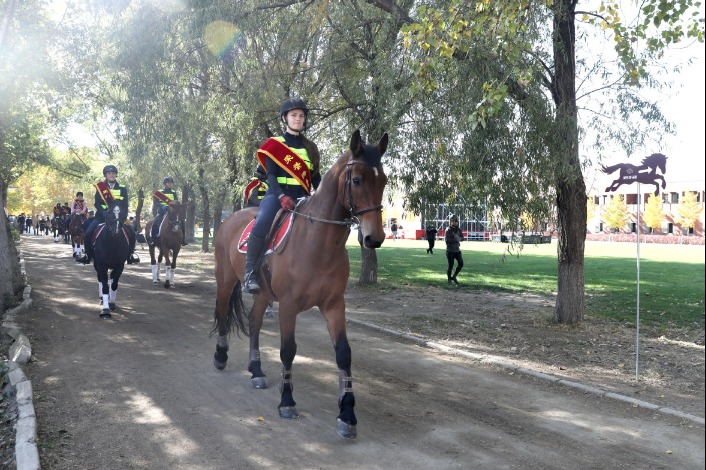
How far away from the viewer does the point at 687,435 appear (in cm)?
579

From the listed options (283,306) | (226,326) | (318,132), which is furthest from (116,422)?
(318,132)

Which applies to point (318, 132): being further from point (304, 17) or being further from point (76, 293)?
point (76, 293)

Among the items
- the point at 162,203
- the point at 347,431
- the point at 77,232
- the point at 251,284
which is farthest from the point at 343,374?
the point at 77,232

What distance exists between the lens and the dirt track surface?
16.6 feet

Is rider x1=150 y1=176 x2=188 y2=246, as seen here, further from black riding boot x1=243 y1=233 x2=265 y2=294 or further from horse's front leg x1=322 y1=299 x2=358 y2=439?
horse's front leg x1=322 y1=299 x2=358 y2=439

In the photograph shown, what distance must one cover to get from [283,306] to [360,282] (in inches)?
480

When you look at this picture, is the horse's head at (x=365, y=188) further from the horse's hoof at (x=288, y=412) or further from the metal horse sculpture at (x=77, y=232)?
the metal horse sculpture at (x=77, y=232)

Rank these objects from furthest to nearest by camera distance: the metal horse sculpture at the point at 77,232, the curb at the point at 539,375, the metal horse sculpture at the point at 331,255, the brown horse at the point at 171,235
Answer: the metal horse sculpture at the point at 77,232 → the brown horse at the point at 171,235 → the curb at the point at 539,375 → the metal horse sculpture at the point at 331,255

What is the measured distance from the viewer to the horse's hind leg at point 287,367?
A: 235 inches

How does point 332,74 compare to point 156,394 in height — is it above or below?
above

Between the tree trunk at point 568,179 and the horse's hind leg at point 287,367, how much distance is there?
237 inches

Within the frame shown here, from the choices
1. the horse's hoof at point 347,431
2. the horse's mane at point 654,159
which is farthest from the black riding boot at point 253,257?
the horse's mane at point 654,159

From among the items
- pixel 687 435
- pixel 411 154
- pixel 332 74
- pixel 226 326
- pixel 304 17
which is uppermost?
pixel 304 17

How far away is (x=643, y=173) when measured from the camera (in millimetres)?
7312
